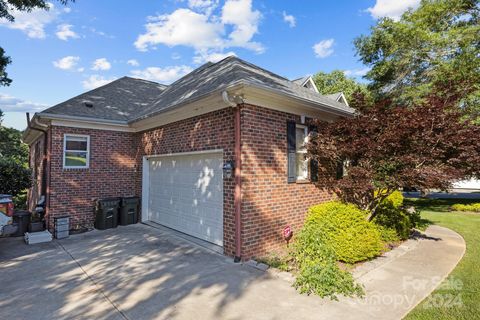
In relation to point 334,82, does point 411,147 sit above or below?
below

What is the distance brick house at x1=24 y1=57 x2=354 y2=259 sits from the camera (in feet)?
18.9

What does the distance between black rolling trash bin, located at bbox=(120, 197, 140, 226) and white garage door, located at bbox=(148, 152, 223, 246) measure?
475 millimetres

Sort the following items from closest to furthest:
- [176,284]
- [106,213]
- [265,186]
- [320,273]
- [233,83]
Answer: [320,273]
[176,284]
[233,83]
[265,186]
[106,213]

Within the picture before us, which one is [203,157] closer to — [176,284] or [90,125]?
[176,284]

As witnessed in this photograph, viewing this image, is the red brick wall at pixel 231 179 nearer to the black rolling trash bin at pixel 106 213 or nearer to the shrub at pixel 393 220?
the black rolling trash bin at pixel 106 213

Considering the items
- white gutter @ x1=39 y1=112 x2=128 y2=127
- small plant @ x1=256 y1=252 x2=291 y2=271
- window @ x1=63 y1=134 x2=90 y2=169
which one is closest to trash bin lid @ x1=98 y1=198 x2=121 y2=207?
window @ x1=63 y1=134 x2=90 y2=169

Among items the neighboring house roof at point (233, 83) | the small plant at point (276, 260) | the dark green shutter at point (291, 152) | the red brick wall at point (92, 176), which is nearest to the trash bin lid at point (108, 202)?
the red brick wall at point (92, 176)

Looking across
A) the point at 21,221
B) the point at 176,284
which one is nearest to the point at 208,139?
the point at 176,284

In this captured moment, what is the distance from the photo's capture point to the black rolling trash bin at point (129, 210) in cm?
912

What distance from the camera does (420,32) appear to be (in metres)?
12.3

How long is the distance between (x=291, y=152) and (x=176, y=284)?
393 cm

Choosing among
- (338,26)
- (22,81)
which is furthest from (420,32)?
(22,81)

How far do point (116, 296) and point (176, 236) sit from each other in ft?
11.6

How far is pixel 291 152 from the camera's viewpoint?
6.66 metres
